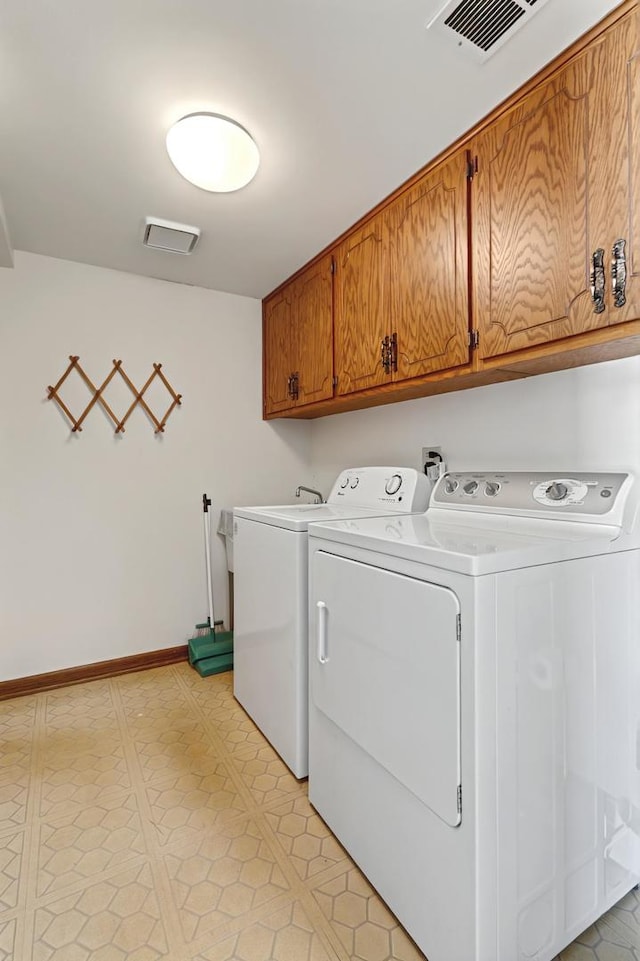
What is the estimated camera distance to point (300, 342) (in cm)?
262

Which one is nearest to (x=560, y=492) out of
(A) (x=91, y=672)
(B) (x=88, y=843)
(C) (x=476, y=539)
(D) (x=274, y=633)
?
(C) (x=476, y=539)

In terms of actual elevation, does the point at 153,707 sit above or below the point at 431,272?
below

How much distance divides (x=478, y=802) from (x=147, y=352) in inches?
104

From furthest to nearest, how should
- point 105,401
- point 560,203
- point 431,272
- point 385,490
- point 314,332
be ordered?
point 105,401 → point 314,332 → point 385,490 → point 431,272 → point 560,203

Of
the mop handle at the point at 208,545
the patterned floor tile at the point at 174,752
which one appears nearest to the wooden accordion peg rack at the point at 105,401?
the mop handle at the point at 208,545

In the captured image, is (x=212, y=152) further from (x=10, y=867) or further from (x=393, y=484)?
(x=10, y=867)

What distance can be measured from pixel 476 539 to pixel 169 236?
6.58 feet

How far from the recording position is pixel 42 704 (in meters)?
2.30

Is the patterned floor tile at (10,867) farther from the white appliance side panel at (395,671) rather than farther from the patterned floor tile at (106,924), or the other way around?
the white appliance side panel at (395,671)

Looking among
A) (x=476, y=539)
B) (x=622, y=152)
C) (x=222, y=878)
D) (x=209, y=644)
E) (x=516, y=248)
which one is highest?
(x=622, y=152)

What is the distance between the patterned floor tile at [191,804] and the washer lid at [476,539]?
3.24 ft

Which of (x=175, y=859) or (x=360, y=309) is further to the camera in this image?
(x=360, y=309)

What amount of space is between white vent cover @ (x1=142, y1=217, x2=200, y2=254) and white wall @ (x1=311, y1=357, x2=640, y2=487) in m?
1.26

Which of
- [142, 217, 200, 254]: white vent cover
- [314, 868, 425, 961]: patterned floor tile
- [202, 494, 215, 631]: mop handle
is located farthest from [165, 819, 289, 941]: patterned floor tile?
[142, 217, 200, 254]: white vent cover
